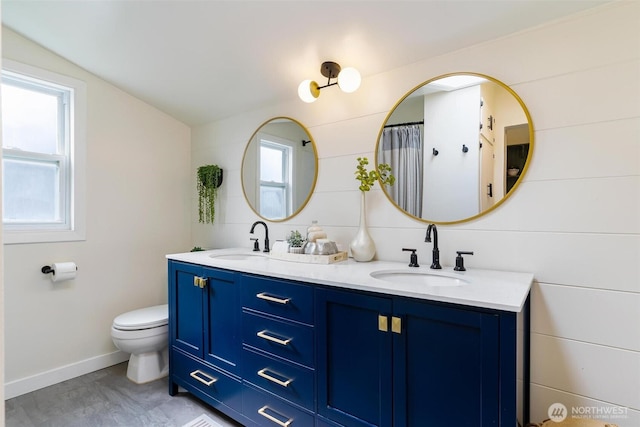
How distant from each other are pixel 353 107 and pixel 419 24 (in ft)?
2.00

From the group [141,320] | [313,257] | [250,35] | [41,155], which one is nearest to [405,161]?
[313,257]

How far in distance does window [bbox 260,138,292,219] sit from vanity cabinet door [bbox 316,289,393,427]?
1.12 metres

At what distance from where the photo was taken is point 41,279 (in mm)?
2336

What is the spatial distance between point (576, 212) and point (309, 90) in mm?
1542

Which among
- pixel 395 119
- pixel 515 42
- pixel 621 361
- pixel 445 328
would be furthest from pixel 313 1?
pixel 621 361

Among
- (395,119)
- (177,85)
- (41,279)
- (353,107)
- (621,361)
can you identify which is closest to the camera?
(621,361)

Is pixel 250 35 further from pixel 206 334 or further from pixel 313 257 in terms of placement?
pixel 206 334

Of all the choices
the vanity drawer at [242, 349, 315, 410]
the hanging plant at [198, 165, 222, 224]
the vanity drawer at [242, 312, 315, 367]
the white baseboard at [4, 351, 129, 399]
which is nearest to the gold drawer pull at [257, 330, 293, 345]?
the vanity drawer at [242, 312, 315, 367]

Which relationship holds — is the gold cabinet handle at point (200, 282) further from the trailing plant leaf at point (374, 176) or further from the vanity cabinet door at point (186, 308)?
the trailing plant leaf at point (374, 176)

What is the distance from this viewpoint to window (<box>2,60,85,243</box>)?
2258 millimetres

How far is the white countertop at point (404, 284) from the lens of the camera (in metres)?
1.17

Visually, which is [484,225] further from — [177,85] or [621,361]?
[177,85]

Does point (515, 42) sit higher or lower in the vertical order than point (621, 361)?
higher

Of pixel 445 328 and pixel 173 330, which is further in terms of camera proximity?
pixel 173 330
